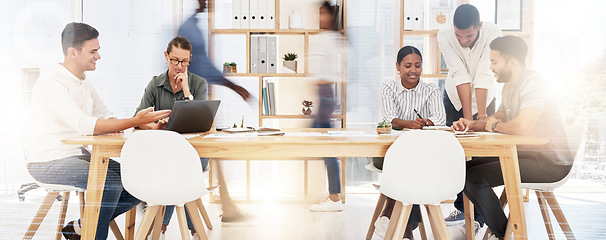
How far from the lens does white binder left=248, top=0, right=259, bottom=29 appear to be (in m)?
2.82

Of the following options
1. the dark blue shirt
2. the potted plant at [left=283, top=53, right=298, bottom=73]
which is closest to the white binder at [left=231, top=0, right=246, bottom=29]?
the dark blue shirt

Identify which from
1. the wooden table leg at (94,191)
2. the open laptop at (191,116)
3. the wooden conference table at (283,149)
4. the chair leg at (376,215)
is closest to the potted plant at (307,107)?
the chair leg at (376,215)

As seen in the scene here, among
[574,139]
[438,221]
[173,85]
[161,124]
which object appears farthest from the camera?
[173,85]

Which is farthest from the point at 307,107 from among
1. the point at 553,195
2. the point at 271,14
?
the point at 553,195

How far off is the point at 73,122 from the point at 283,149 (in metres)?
0.81

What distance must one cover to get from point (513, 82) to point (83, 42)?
5.56 ft

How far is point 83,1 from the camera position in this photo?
4.86 ft

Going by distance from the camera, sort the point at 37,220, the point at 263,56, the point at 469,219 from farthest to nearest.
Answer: the point at 263,56
the point at 469,219
the point at 37,220

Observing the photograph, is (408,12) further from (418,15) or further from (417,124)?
(417,124)

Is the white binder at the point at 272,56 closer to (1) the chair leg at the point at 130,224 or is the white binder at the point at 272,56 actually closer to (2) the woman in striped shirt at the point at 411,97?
(2) the woman in striped shirt at the point at 411,97

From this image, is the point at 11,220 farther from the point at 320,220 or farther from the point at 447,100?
the point at 447,100

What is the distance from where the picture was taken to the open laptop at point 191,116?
1.67m

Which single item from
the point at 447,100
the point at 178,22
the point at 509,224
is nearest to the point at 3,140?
the point at 178,22

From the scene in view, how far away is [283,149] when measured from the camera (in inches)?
58.9
